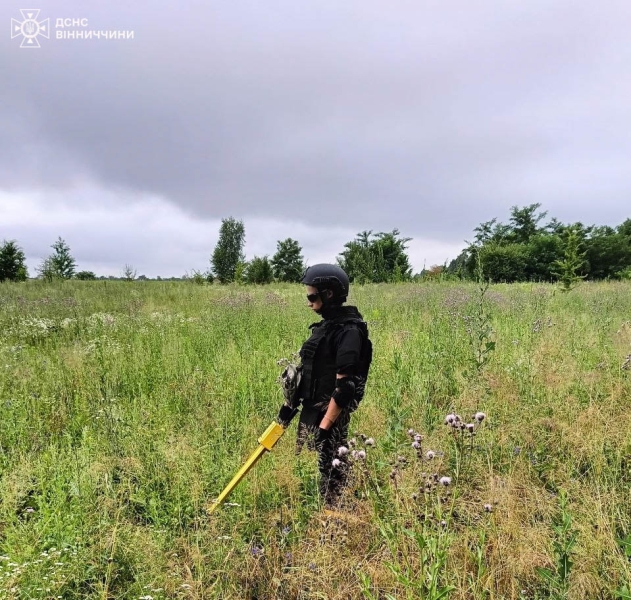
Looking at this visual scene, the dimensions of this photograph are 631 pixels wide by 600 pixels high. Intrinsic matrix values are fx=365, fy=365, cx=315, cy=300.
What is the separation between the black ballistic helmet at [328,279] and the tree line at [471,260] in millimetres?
1398

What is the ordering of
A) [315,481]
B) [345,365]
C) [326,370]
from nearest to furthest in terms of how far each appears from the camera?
1. [345,365]
2. [315,481]
3. [326,370]

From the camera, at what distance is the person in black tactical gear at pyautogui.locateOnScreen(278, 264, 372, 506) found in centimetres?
255

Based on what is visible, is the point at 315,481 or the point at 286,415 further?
the point at 286,415

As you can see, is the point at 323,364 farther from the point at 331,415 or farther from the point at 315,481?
the point at 315,481

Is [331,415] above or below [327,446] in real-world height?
above

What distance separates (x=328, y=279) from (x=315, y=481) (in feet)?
4.61

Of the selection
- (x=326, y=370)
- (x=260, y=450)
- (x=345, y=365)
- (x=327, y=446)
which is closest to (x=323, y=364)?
(x=326, y=370)

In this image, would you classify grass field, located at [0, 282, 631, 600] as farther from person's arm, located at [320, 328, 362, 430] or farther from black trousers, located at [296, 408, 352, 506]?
person's arm, located at [320, 328, 362, 430]

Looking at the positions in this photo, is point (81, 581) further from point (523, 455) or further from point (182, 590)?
point (523, 455)

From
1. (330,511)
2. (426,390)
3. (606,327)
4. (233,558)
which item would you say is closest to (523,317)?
(606,327)

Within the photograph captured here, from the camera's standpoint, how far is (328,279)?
259 cm

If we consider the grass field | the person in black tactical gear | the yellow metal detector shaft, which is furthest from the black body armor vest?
the grass field

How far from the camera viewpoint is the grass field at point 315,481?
1.83 m

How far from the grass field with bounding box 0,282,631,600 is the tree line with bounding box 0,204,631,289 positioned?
1.42m
